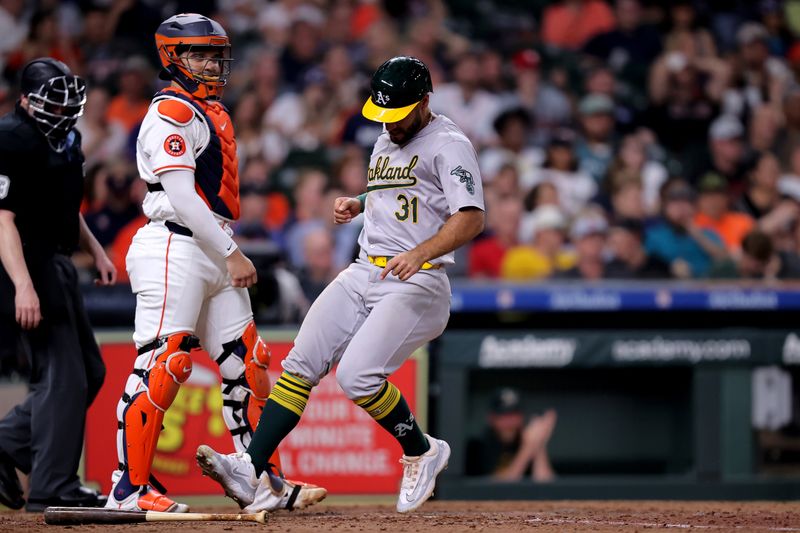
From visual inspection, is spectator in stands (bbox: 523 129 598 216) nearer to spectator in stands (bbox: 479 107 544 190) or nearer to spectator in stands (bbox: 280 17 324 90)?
spectator in stands (bbox: 479 107 544 190)

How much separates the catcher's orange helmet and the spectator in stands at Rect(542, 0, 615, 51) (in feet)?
25.1

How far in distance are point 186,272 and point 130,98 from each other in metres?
6.07

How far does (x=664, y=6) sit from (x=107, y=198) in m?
6.27

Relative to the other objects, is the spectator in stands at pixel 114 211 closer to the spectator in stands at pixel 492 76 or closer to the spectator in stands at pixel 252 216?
the spectator in stands at pixel 252 216

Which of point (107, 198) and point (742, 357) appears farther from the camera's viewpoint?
point (107, 198)

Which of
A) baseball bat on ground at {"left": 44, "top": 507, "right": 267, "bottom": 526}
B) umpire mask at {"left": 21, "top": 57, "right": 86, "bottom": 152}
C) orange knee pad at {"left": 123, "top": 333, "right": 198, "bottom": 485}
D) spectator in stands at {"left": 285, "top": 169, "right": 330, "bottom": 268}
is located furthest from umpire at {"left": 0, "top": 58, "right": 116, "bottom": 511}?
spectator in stands at {"left": 285, "top": 169, "right": 330, "bottom": 268}

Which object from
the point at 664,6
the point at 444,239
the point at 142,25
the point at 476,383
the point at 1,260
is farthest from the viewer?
the point at 664,6

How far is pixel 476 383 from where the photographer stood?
8281mm

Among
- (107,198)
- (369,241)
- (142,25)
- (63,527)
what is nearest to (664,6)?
(142,25)

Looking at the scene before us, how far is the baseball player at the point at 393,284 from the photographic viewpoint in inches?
206

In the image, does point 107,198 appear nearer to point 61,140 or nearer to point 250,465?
point 61,140

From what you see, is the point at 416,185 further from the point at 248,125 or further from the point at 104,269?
the point at 248,125

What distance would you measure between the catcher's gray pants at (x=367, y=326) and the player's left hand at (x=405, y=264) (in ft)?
0.71

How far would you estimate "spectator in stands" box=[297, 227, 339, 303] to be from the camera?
30.8 feet
